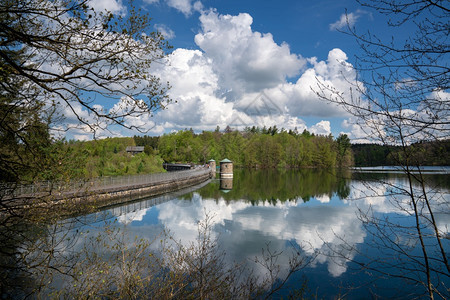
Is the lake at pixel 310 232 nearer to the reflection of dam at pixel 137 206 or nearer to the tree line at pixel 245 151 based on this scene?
the reflection of dam at pixel 137 206

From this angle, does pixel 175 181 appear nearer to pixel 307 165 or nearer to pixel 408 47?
pixel 408 47

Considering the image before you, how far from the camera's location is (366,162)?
414 centimetres

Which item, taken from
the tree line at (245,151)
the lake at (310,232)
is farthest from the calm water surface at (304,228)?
the tree line at (245,151)

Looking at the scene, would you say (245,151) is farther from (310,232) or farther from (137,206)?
(310,232)

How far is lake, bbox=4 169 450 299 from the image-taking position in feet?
29.2

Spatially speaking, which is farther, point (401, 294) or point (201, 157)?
point (201, 157)

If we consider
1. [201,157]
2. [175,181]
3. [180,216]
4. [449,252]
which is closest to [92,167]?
[175,181]

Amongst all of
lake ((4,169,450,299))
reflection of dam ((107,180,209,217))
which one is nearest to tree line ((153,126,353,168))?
reflection of dam ((107,180,209,217))

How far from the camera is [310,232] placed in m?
16.1

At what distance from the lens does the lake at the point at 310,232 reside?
8.91 m

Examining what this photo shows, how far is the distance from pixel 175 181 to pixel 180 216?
18.2 meters

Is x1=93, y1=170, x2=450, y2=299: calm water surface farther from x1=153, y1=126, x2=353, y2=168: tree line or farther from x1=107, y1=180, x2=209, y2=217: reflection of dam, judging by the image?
x1=153, y1=126, x2=353, y2=168: tree line

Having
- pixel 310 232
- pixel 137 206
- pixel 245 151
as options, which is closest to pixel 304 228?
pixel 310 232

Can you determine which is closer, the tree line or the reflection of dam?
the reflection of dam
